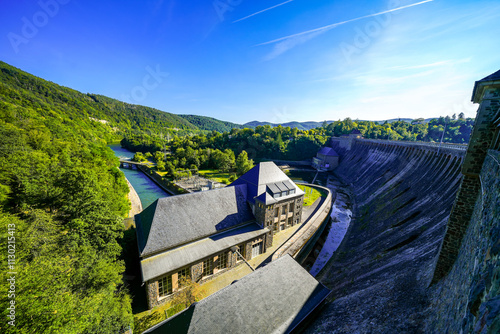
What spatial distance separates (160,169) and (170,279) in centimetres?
5634

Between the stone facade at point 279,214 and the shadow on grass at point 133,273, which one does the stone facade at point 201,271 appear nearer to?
the shadow on grass at point 133,273

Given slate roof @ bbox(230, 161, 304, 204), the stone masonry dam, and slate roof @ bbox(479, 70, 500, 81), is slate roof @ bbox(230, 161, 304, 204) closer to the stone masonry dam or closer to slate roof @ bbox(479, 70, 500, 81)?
the stone masonry dam

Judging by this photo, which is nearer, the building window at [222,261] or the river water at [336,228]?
the building window at [222,261]

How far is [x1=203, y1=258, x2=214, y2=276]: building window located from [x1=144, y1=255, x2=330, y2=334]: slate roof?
7568mm

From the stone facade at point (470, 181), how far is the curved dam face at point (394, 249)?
203 cm

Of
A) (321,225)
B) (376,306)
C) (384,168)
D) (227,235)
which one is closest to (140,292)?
(227,235)

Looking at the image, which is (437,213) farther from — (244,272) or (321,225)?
(244,272)

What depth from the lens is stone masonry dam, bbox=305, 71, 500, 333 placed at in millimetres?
4766

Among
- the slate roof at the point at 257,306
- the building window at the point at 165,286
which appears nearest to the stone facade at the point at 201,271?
the building window at the point at 165,286

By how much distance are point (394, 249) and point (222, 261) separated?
16995 millimetres

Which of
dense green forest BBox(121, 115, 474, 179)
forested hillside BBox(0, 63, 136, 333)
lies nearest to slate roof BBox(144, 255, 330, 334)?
forested hillside BBox(0, 63, 136, 333)

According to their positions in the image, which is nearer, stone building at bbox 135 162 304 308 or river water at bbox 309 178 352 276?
stone building at bbox 135 162 304 308

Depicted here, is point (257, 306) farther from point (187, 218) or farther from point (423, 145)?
point (423, 145)

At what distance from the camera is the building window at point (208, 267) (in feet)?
60.3
